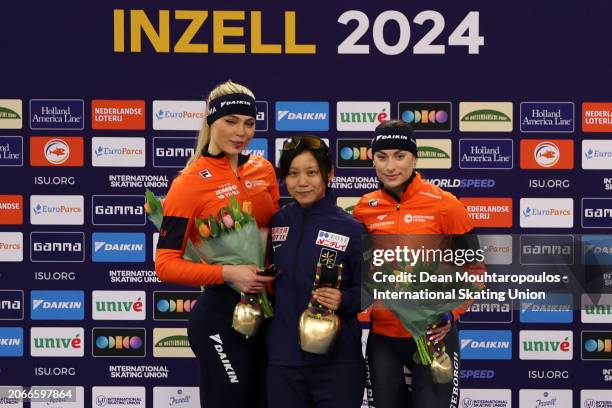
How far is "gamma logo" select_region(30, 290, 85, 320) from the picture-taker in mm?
4297

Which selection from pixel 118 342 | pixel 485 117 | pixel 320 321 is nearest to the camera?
pixel 320 321

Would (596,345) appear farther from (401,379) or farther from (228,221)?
(228,221)

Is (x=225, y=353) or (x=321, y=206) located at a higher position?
(x=321, y=206)

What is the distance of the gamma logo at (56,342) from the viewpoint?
170 inches

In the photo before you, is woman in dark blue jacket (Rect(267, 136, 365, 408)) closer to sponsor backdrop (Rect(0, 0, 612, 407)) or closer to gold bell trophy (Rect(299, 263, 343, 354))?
gold bell trophy (Rect(299, 263, 343, 354))

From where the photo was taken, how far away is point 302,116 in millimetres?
4238

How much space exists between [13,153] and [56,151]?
0.23 metres

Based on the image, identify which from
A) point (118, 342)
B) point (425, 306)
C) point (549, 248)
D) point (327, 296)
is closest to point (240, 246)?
point (327, 296)

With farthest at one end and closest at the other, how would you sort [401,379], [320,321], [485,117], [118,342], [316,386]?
[118,342] → [485,117] → [401,379] → [316,386] → [320,321]

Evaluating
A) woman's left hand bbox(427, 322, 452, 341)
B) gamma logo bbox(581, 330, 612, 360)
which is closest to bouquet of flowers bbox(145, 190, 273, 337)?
woman's left hand bbox(427, 322, 452, 341)

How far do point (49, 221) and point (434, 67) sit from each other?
221cm

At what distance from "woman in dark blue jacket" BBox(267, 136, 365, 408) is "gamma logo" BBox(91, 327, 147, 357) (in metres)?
1.86

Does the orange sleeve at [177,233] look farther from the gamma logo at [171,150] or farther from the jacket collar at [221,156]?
the gamma logo at [171,150]

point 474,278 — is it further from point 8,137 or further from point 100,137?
point 8,137
